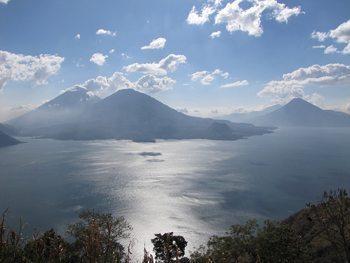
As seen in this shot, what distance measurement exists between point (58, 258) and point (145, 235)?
385ft

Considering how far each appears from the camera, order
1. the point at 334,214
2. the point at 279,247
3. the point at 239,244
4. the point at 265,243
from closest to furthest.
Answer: the point at 334,214, the point at 279,247, the point at 265,243, the point at 239,244

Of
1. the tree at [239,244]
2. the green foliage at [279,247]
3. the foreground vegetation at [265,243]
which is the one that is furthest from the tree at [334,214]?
the tree at [239,244]

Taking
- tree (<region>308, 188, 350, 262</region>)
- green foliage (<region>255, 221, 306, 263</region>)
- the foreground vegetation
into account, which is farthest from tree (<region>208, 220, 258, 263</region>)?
tree (<region>308, 188, 350, 262</region>)

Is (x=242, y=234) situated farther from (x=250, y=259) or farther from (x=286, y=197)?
(x=286, y=197)

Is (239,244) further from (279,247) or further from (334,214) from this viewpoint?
(334,214)

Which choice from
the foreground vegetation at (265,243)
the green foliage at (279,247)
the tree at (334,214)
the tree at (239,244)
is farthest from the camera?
the tree at (239,244)

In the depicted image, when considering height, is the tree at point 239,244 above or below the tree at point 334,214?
below

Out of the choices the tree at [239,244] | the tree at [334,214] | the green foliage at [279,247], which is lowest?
the tree at [239,244]

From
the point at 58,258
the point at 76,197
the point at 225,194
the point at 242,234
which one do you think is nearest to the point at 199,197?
the point at 225,194

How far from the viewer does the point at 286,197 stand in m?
165

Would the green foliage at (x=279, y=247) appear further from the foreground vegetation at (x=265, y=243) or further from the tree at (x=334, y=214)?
the tree at (x=334, y=214)

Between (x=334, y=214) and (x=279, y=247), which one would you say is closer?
(x=334, y=214)

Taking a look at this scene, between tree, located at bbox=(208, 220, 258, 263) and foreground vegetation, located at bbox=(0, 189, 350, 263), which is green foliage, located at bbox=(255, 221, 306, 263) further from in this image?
tree, located at bbox=(208, 220, 258, 263)

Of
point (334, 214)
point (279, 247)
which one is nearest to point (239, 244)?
point (279, 247)
